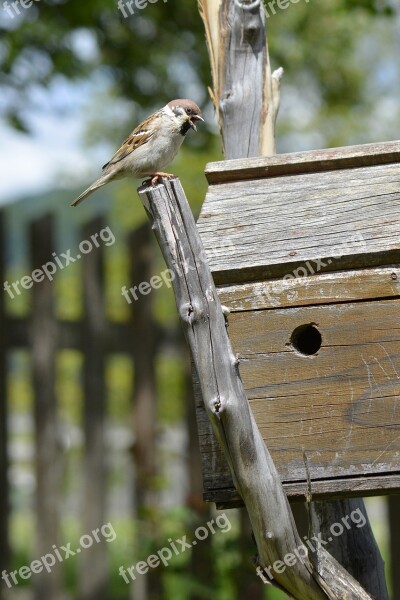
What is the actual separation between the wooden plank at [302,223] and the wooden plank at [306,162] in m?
0.02

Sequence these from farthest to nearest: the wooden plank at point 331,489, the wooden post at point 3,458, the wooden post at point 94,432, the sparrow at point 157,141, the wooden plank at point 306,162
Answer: the wooden post at point 94,432, the wooden post at point 3,458, the sparrow at point 157,141, the wooden plank at point 306,162, the wooden plank at point 331,489

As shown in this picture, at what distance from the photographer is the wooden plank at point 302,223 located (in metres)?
2.74

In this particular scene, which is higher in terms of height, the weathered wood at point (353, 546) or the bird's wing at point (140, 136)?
the bird's wing at point (140, 136)

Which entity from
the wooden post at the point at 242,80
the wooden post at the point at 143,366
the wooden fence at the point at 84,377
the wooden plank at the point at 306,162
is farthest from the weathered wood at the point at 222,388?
the wooden post at the point at 143,366

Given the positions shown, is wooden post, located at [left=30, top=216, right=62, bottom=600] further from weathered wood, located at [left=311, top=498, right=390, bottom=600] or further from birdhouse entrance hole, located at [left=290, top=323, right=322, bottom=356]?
birdhouse entrance hole, located at [left=290, top=323, right=322, bottom=356]

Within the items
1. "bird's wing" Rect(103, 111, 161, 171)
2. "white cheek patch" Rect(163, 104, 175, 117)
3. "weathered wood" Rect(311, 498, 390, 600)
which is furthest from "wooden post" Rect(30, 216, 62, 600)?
"weathered wood" Rect(311, 498, 390, 600)

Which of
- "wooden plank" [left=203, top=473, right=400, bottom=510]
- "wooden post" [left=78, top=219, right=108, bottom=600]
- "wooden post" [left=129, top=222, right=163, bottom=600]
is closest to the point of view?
"wooden plank" [left=203, top=473, right=400, bottom=510]

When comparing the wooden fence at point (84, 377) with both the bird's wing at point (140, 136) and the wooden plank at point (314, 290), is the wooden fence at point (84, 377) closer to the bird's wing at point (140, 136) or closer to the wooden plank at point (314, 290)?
the bird's wing at point (140, 136)

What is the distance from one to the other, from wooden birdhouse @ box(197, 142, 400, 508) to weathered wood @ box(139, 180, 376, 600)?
0.21m

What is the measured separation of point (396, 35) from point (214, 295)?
54.1 feet

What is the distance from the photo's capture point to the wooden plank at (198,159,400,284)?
2744 mm

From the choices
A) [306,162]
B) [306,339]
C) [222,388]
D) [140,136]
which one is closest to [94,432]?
[140,136]

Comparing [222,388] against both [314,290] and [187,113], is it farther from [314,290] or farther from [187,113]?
[187,113]

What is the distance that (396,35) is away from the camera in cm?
1767
